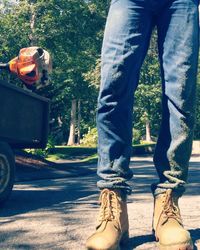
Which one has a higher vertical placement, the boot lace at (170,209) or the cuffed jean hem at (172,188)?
the cuffed jean hem at (172,188)

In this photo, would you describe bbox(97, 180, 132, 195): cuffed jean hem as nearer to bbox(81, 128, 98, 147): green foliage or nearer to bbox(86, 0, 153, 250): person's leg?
bbox(86, 0, 153, 250): person's leg

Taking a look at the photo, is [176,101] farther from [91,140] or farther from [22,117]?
[91,140]

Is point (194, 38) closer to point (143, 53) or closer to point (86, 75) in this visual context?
point (143, 53)

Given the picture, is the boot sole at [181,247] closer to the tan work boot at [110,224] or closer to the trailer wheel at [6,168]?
the tan work boot at [110,224]

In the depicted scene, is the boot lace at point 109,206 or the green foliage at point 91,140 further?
the green foliage at point 91,140

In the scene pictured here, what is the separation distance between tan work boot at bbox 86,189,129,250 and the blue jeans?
0.21 feet

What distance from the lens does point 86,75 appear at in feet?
101

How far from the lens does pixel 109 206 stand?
195cm

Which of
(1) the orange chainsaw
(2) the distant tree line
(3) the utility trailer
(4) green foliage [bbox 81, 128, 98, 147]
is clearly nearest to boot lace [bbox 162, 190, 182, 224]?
(3) the utility trailer

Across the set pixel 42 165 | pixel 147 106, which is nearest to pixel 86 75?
pixel 147 106

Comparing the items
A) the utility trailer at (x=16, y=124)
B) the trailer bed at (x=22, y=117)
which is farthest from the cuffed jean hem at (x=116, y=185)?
the trailer bed at (x=22, y=117)

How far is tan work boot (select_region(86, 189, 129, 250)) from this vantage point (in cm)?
174

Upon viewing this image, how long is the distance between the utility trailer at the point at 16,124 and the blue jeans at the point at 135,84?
5.57 feet

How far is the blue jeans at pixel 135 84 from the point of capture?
6.78 feet
